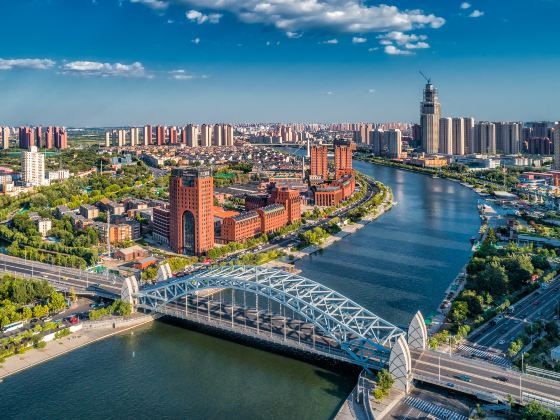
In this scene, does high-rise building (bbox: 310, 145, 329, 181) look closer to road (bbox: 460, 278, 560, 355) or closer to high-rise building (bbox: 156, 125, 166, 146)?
road (bbox: 460, 278, 560, 355)

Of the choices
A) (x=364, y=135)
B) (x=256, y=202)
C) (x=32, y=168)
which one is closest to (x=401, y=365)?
(x=256, y=202)

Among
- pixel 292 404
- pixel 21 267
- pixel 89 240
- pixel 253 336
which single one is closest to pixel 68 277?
pixel 21 267

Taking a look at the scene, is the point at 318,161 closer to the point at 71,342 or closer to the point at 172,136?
the point at 71,342

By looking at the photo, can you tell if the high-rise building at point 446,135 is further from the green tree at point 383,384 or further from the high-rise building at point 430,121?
the green tree at point 383,384

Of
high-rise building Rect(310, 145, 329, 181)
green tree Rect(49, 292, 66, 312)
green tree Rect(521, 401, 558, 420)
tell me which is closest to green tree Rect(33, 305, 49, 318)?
green tree Rect(49, 292, 66, 312)

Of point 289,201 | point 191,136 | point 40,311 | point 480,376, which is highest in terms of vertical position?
point 191,136

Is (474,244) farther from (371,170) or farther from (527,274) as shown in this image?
(371,170)
